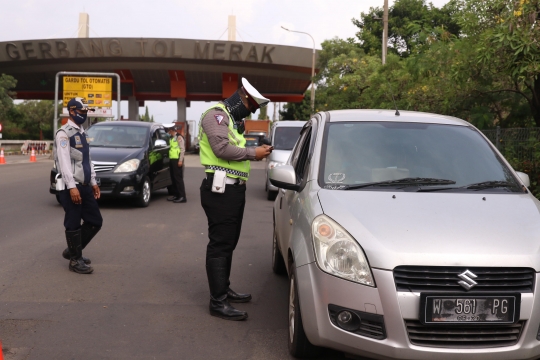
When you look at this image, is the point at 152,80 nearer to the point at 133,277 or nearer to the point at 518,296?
the point at 133,277

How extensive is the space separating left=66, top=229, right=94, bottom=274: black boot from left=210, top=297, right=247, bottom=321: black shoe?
6.73 feet

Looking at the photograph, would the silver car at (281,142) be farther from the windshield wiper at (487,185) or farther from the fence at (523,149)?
the windshield wiper at (487,185)

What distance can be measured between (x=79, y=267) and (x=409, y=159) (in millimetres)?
3826

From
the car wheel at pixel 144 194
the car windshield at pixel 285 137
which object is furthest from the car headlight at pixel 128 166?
the car windshield at pixel 285 137

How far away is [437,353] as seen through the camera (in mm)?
3543

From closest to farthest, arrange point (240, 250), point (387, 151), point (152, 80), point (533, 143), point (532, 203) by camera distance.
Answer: point (532, 203), point (387, 151), point (240, 250), point (533, 143), point (152, 80)

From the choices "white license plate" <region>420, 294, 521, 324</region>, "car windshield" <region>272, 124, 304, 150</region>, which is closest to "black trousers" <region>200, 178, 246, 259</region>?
"white license plate" <region>420, 294, 521, 324</region>

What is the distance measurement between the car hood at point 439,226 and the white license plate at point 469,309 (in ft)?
→ 0.61

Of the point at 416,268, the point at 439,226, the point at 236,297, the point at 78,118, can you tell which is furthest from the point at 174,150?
the point at 416,268

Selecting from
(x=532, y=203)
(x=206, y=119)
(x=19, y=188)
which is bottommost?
(x=19, y=188)

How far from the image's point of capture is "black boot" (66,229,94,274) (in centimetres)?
684

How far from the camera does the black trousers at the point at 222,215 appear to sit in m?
5.25

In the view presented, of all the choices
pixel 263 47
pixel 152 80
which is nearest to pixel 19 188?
pixel 263 47

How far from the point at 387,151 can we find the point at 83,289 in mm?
3237
